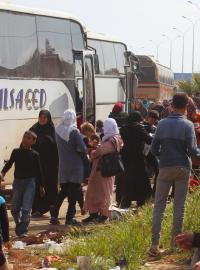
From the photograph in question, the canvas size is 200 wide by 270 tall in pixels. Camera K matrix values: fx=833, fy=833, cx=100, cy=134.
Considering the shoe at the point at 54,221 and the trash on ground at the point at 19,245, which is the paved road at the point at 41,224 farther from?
the trash on ground at the point at 19,245

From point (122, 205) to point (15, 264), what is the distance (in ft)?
14.7

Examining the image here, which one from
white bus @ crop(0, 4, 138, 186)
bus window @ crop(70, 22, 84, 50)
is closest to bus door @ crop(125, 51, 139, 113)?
white bus @ crop(0, 4, 138, 186)

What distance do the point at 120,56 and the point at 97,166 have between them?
43.3 ft

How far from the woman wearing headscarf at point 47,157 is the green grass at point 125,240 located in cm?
381

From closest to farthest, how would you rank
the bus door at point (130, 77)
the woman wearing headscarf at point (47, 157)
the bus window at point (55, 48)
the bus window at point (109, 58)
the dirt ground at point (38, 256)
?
the dirt ground at point (38, 256)
the woman wearing headscarf at point (47, 157)
the bus window at point (55, 48)
the bus window at point (109, 58)
the bus door at point (130, 77)

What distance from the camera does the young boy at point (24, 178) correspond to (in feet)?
39.2

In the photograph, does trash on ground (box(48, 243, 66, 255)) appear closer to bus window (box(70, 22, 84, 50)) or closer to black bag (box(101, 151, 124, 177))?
black bag (box(101, 151, 124, 177))

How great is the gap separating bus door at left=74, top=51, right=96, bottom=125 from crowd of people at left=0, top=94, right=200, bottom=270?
3686 millimetres

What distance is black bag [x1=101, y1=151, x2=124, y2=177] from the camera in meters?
13.1

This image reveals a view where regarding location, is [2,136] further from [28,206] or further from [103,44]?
[103,44]

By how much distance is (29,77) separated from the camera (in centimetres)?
1708

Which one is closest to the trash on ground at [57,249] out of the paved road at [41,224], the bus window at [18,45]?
the paved road at [41,224]

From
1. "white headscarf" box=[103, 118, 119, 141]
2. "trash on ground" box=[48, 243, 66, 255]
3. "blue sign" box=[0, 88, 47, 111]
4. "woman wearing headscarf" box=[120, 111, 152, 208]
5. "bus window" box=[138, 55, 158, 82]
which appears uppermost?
Result: "bus window" box=[138, 55, 158, 82]

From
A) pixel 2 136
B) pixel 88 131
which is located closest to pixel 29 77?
pixel 2 136
